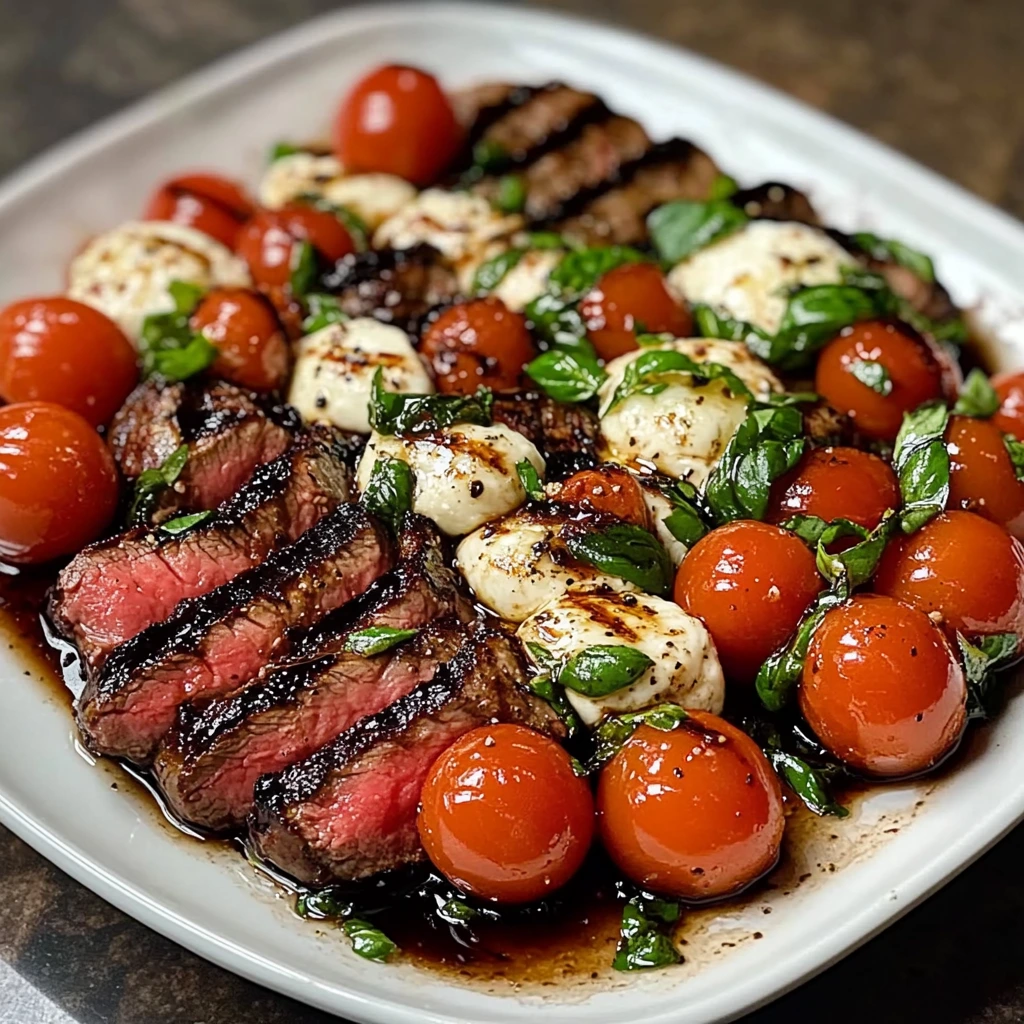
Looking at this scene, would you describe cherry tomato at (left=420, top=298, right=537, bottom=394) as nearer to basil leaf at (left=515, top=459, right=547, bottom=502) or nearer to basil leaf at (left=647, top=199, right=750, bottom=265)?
basil leaf at (left=515, top=459, right=547, bottom=502)

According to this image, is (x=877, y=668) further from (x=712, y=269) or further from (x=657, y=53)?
(x=657, y=53)

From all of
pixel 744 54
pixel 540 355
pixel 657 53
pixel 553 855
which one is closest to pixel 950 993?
pixel 553 855

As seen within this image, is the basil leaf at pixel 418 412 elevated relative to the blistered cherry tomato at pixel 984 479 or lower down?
lower down

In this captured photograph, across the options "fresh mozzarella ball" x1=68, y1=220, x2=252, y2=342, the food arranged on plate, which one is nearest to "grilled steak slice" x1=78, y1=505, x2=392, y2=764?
the food arranged on plate

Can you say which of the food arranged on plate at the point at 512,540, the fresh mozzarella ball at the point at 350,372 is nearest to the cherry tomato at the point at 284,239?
the food arranged on plate at the point at 512,540

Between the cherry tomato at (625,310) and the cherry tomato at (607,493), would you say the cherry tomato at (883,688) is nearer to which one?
the cherry tomato at (607,493)

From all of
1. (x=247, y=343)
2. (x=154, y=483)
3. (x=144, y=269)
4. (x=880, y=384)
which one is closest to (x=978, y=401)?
(x=880, y=384)
